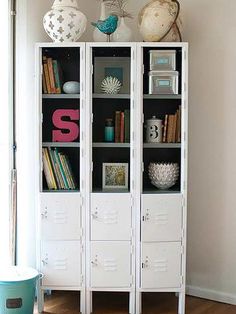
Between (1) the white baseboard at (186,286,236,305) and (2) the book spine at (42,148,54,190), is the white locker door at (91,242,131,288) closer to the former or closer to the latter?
(2) the book spine at (42,148,54,190)

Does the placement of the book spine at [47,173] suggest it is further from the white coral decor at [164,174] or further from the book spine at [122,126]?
the white coral decor at [164,174]

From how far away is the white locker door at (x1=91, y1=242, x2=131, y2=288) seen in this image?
3127 millimetres

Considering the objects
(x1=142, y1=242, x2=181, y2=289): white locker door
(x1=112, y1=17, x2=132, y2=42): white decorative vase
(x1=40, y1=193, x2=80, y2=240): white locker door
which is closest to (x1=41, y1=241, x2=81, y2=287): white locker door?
(x1=40, y1=193, x2=80, y2=240): white locker door

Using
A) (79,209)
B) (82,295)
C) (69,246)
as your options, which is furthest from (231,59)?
(82,295)

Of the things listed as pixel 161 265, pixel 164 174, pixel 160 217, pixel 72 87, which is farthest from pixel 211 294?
pixel 72 87

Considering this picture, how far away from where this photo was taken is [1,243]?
329cm

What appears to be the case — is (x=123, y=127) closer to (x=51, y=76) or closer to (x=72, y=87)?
(x=72, y=87)

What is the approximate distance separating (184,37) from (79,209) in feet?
4.79

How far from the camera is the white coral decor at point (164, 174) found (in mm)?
3186

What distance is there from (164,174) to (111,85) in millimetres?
696

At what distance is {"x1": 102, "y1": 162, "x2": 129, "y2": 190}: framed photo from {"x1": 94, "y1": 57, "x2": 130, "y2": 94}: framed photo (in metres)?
0.52

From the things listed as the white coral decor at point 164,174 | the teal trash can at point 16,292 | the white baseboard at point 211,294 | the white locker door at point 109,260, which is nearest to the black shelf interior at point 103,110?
the white coral decor at point 164,174

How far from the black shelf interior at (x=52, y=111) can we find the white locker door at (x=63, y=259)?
0.71m

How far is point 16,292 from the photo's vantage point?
2.93m
